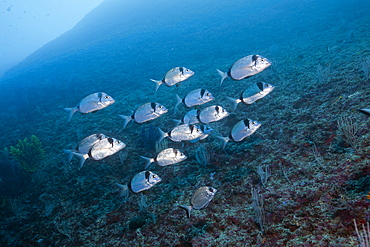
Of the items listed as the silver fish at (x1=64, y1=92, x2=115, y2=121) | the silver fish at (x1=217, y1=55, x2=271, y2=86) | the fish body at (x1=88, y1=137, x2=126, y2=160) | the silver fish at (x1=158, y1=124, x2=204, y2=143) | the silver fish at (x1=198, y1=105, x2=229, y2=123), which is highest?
the silver fish at (x1=64, y1=92, x2=115, y2=121)

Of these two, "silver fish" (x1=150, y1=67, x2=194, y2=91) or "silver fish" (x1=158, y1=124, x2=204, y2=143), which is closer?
"silver fish" (x1=158, y1=124, x2=204, y2=143)

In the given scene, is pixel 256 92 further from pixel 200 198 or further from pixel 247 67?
pixel 200 198

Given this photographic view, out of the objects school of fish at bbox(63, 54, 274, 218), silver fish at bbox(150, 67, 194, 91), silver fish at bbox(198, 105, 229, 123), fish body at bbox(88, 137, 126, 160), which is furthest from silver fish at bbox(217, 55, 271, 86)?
fish body at bbox(88, 137, 126, 160)

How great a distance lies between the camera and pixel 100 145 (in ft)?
12.2

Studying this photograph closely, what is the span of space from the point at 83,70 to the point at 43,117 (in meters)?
16.9

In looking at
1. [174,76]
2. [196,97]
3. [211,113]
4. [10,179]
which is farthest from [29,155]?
[211,113]

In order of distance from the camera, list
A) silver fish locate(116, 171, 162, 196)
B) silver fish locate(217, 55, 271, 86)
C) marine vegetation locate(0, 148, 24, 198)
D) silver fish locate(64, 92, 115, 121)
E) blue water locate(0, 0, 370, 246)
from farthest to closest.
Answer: marine vegetation locate(0, 148, 24, 198) → silver fish locate(64, 92, 115, 121) → silver fish locate(217, 55, 271, 86) → silver fish locate(116, 171, 162, 196) → blue water locate(0, 0, 370, 246)

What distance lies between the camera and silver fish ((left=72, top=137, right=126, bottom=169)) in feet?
11.9

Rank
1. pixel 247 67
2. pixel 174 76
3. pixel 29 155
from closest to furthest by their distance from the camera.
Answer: pixel 247 67 → pixel 174 76 → pixel 29 155

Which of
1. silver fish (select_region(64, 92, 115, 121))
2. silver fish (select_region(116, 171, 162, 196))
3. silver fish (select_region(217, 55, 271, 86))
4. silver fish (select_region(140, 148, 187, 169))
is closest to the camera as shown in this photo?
silver fish (select_region(116, 171, 162, 196))

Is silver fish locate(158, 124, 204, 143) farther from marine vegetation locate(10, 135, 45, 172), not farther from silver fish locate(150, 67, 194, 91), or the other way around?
marine vegetation locate(10, 135, 45, 172)

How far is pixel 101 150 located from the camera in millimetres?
3734

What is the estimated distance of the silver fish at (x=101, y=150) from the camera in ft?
11.9

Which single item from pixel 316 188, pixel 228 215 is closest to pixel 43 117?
pixel 228 215
